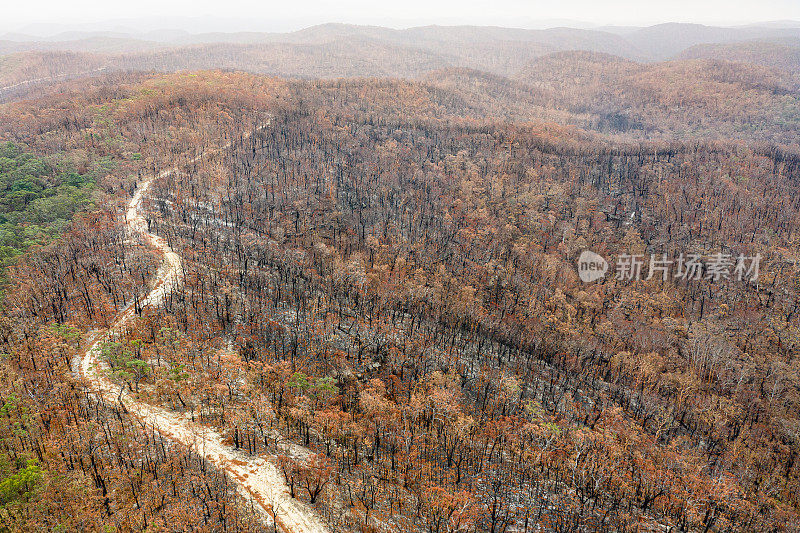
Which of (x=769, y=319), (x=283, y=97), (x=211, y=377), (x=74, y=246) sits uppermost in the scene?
(x=283, y=97)

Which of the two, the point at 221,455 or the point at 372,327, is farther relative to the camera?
the point at 372,327

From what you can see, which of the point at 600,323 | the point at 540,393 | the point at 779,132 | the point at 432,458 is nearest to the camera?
the point at 432,458

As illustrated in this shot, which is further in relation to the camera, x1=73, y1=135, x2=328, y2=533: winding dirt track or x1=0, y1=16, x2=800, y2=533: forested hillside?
x1=0, y1=16, x2=800, y2=533: forested hillside

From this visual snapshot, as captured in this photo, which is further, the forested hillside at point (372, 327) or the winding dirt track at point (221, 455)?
the forested hillside at point (372, 327)

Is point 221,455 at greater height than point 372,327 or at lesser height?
greater

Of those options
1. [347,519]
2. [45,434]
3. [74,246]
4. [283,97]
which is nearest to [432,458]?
[347,519]

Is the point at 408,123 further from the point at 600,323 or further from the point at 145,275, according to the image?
the point at 145,275

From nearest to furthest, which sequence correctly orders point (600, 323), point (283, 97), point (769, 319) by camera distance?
point (600, 323)
point (769, 319)
point (283, 97)

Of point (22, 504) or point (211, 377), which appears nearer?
point (22, 504)
